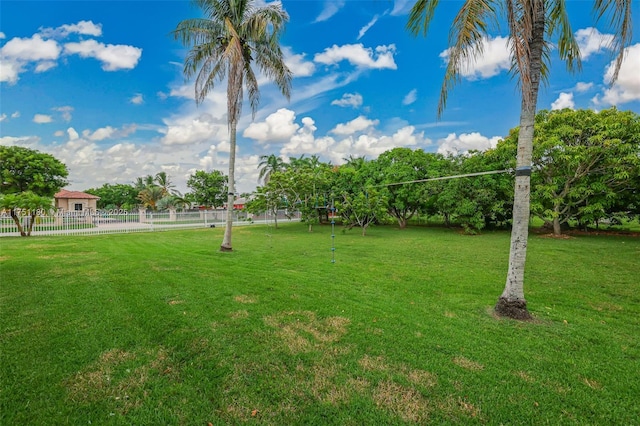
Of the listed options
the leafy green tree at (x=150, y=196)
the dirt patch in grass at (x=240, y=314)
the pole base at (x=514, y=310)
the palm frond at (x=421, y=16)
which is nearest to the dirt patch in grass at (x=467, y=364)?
the pole base at (x=514, y=310)

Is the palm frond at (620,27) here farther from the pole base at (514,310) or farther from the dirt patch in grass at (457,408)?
the dirt patch in grass at (457,408)

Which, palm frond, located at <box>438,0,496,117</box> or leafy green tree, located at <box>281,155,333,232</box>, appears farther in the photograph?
leafy green tree, located at <box>281,155,333,232</box>

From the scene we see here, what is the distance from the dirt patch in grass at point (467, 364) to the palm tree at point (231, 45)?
803 centimetres

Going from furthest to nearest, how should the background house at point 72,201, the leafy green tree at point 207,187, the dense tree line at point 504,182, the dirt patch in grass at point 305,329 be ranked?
1. the leafy green tree at point 207,187
2. the background house at point 72,201
3. the dense tree line at point 504,182
4. the dirt patch in grass at point 305,329

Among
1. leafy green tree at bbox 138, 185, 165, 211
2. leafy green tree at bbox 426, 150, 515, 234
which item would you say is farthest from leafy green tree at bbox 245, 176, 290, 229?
Result: leafy green tree at bbox 138, 185, 165, 211

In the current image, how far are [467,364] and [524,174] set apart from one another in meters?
2.52

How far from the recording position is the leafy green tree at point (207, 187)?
114ft

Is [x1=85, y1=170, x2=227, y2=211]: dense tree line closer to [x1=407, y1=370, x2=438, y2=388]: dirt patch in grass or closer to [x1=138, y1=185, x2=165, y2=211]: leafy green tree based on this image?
[x1=138, y1=185, x2=165, y2=211]: leafy green tree

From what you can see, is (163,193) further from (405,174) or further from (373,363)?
(373,363)

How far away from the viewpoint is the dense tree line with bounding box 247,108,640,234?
12.0 meters

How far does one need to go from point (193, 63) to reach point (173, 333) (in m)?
9.08

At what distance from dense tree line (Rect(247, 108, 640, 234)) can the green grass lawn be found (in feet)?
15.6

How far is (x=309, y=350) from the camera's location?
3.04 m

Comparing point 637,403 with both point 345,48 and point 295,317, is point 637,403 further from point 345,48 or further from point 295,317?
point 345,48
